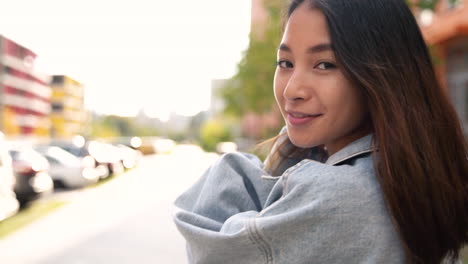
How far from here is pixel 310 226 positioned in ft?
3.09

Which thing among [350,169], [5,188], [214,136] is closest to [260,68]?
[5,188]

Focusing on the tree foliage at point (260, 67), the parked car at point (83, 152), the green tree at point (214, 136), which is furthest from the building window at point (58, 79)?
the parked car at point (83, 152)

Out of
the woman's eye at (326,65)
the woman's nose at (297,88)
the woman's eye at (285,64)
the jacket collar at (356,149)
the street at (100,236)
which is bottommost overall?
the street at (100,236)

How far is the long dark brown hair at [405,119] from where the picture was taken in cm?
100

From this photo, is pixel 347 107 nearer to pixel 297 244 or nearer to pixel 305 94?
pixel 305 94

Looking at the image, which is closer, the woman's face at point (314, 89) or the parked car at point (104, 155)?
the woman's face at point (314, 89)

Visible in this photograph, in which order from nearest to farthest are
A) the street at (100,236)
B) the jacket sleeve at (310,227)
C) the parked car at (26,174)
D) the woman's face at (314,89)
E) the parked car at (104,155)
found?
the jacket sleeve at (310,227), the woman's face at (314,89), the street at (100,236), the parked car at (26,174), the parked car at (104,155)

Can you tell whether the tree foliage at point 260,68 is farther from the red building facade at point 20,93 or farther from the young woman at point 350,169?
the red building facade at point 20,93

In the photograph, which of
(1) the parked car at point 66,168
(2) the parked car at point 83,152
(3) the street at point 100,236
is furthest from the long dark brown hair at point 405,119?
(2) the parked car at point 83,152

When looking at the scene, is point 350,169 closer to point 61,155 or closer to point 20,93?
point 61,155

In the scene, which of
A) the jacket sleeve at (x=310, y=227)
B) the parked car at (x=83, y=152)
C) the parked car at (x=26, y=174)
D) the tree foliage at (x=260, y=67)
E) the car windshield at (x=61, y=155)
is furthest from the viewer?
the tree foliage at (x=260, y=67)

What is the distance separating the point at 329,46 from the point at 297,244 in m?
0.44

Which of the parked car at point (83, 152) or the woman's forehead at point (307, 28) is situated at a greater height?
the woman's forehead at point (307, 28)

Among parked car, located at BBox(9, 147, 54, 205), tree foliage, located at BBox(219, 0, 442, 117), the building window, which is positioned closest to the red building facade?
the building window
